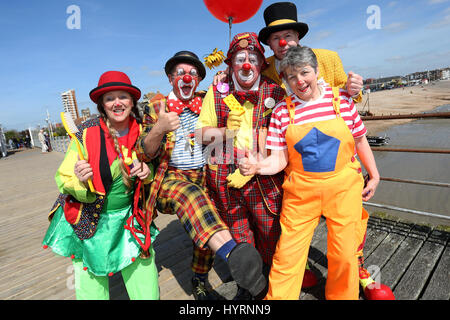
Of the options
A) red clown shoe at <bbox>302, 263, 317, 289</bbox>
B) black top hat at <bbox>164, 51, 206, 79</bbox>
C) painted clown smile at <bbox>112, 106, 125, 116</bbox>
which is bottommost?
red clown shoe at <bbox>302, 263, 317, 289</bbox>

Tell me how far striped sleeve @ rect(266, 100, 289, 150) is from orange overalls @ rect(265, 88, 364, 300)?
53 millimetres

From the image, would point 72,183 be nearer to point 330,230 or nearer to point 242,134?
point 242,134

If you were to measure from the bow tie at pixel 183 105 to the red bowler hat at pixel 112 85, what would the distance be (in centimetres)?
26

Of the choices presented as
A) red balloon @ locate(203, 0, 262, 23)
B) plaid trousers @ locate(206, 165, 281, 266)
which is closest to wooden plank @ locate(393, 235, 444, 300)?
plaid trousers @ locate(206, 165, 281, 266)

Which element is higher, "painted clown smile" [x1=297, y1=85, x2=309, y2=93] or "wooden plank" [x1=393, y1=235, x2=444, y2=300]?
"painted clown smile" [x1=297, y1=85, x2=309, y2=93]

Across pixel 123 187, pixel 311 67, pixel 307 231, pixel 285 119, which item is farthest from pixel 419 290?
pixel 123 187

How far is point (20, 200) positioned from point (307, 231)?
6.67 metres

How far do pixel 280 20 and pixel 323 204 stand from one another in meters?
1.38

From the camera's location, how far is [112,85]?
1655 mm

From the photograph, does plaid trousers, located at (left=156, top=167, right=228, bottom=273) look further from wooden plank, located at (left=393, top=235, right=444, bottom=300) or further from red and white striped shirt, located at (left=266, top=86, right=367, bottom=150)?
wooden plank, located at (left=393, top=235, right=444, bottom=300)

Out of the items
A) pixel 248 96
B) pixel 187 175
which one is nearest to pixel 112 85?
pixel 187 175

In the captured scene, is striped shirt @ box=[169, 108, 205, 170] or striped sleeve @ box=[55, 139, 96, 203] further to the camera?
striped shirt @ box=[169, 108, 205, 170]

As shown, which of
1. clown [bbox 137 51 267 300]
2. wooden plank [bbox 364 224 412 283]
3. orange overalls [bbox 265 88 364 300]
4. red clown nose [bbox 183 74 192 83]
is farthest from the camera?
wooden plank [bbox 364 224 412 283]

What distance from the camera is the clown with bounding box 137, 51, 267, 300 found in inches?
51.7
